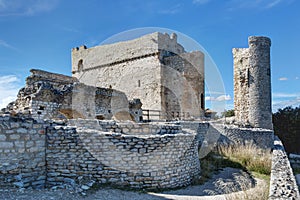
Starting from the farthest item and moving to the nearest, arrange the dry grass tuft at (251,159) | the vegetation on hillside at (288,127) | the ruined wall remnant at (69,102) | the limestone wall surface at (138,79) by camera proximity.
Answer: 1. the vegetation on hillside at (288,127)
2. the limestone wall surface at (138,79)
3. the ruined wall remnant at (69,102)
4. the dry grass tuft at (251,159)

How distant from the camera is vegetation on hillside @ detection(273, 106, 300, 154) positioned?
23.2 m

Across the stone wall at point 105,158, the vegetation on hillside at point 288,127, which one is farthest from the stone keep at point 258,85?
the stone wall at point 105,158

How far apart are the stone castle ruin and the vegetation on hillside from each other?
6.63 meters

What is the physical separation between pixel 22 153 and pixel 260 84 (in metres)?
16.6

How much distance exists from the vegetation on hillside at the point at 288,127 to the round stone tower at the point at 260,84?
21.0 feet

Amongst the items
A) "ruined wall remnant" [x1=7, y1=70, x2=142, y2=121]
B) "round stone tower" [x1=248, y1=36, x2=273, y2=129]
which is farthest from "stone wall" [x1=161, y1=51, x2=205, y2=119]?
"round stone tower" [x1=248, y1=36, x2=273, y2=129]

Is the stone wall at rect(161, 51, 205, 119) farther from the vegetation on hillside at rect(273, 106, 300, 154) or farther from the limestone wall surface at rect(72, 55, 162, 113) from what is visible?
the vegetation on hillside at rect(273, 106, 300, 154)

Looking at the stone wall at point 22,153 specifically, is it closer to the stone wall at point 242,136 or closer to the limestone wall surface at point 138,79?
the stone wall at point 242,136

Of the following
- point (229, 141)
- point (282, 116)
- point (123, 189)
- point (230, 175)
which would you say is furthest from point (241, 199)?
point (282, 116)

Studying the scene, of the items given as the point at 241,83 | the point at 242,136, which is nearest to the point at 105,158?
the point at 242,136

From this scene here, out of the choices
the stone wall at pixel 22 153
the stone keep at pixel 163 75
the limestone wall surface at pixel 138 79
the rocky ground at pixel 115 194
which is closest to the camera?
the rocky ground at pixel 115 194

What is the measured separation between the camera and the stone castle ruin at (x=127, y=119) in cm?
665

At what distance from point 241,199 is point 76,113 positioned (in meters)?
11.0

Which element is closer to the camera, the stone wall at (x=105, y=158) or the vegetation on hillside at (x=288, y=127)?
the stone wall at (x=105, y=158)
